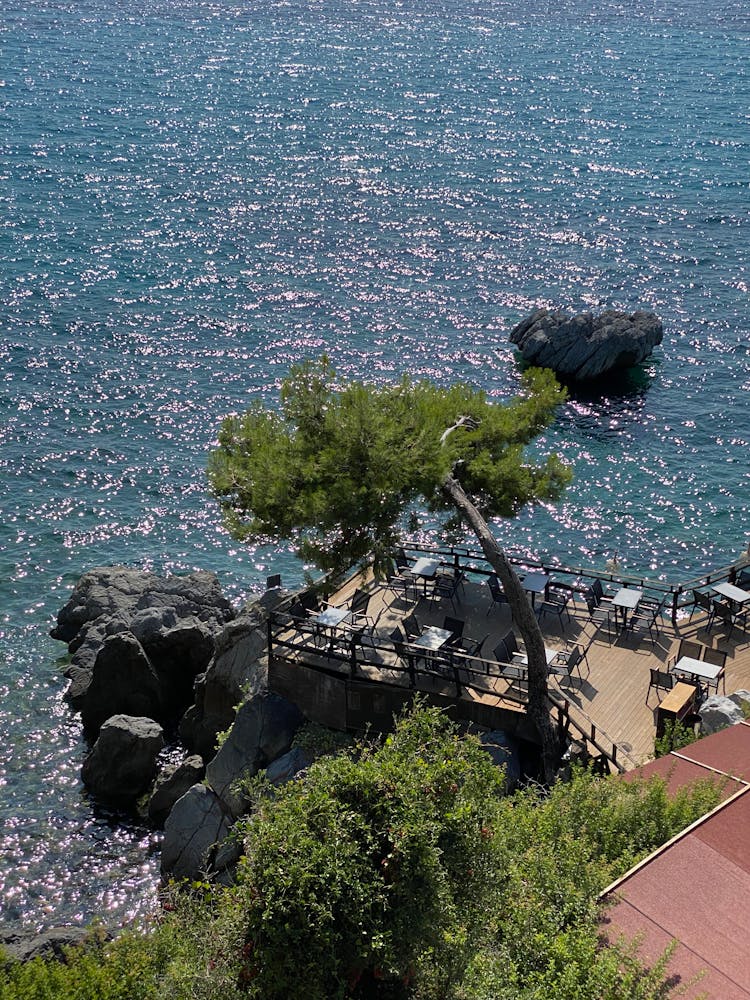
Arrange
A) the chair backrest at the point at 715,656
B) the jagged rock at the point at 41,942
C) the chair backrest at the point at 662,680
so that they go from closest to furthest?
the jagged rock at the point at 41,942
the chair backrest at the point at 662,680
the chair backrest at the point at 715,656

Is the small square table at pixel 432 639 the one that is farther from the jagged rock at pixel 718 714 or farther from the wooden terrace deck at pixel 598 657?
the jagged rock at pixel 718 714

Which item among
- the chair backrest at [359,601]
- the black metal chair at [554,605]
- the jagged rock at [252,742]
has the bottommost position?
the jagged rock at [252,742]

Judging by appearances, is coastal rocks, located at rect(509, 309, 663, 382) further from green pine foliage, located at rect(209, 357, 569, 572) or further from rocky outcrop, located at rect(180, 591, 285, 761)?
rocky outcrop, located at rect(180, 591, 285, 761)

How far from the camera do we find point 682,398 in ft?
175

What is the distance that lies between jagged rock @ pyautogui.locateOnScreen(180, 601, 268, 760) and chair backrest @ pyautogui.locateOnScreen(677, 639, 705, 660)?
10.1 meters

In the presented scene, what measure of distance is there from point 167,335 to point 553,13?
11472 centimetres

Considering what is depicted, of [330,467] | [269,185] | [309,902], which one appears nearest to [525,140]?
[269,185]

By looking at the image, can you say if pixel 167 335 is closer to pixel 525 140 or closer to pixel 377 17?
pixel 525 140

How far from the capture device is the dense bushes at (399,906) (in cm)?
1434

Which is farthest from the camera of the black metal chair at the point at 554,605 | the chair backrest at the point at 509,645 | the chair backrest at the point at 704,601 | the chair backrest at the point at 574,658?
the black metal chair at the point at 554,605

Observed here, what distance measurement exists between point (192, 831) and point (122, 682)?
7.09 m

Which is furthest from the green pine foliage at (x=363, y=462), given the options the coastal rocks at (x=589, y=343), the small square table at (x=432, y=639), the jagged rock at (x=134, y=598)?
the coastal rocks at (x=589, y=343)

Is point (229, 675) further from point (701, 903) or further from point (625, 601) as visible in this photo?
point (701, 903)

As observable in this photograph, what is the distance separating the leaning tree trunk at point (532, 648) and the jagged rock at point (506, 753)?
657 mm
